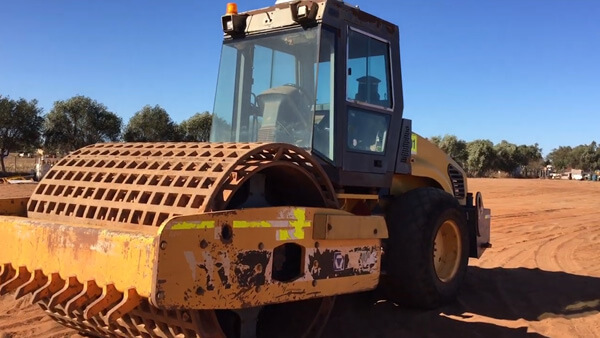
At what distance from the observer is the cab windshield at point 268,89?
4.76 meters

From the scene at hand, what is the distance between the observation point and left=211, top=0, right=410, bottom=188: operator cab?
15.6 ft

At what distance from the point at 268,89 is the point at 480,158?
64.2 meters

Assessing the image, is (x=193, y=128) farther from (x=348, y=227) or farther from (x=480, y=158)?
(x=480, y=158)

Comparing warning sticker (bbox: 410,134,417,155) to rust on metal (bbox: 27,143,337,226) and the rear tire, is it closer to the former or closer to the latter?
the rear tire

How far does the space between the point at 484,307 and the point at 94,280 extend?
4239 mm

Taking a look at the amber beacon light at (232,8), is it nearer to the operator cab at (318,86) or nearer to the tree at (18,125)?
the operator cab at (318,86)

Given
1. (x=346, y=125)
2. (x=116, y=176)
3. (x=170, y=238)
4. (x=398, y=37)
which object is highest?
(x=398, y=37)

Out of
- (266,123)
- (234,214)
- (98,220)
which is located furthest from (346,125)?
(98,220)

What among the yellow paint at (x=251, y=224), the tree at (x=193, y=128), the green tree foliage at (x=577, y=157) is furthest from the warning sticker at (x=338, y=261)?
the green tree foliage at (x=577, y=157)

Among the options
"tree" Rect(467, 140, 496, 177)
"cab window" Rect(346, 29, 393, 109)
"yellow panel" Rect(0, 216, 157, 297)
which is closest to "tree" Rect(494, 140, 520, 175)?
"tree" Rect(467, 140, 496, 177)

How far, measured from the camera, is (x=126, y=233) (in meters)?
3.05

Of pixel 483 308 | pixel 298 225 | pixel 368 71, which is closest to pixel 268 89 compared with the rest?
pixel 368 71

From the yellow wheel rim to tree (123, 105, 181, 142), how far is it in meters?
36.5

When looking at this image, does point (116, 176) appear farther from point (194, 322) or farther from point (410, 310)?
point (410, 310)
